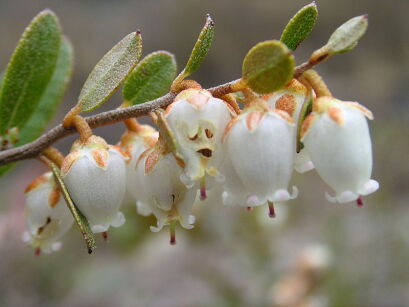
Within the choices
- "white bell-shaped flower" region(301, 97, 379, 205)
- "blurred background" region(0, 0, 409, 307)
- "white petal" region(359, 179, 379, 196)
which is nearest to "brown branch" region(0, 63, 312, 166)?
"white bell-shaped flower" region(301, 97, 379, 205)

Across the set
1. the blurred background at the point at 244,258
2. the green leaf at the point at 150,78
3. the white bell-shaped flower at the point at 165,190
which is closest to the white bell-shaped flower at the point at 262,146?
the white bell-shaped flower at the point at 165,190

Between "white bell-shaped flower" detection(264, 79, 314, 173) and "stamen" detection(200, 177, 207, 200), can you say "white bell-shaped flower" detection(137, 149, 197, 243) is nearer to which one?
"stamen" detection(200, 177, 207, 200)

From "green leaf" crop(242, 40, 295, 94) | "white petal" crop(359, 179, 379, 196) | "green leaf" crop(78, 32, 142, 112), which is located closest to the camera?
"green leaf" crop(242, 40, 295, 94)

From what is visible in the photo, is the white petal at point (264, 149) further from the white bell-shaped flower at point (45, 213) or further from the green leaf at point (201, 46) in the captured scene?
the white bell-shaped flower at point (45, 213)

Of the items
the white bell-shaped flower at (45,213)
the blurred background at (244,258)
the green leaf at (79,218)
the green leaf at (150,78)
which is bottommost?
the blurred background at (244,258)

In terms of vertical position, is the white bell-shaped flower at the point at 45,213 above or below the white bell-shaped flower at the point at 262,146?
below

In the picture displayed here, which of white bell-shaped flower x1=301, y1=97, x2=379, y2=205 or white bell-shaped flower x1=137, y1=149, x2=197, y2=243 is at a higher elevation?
white bell-shaped flower x1=301, y1=97, x2=379, y2=205

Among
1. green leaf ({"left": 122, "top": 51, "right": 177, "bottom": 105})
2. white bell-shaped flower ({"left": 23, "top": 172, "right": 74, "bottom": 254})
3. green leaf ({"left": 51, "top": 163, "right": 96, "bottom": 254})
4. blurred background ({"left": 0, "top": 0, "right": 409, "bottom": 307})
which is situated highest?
green leaf ({"left": 122, "top": 51, "right": 177, "bottom": 105})
